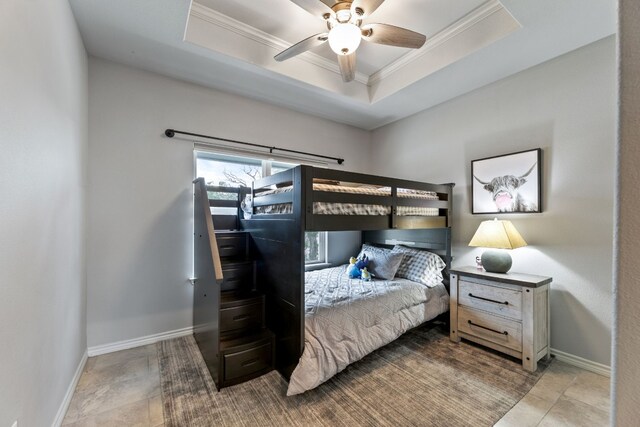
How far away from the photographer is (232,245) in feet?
8.75

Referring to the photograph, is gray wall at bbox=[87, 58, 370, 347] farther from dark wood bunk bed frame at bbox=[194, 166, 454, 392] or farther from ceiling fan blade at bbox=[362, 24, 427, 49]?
ceiling fan blade at bbox=[362, 24, 427, 49]

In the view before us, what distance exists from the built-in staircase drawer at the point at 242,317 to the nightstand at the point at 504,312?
1.89 meters

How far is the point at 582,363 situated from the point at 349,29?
3.20m

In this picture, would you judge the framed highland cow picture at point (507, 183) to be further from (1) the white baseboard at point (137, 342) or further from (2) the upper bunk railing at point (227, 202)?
(1) the white baseboard at point (137, 342)

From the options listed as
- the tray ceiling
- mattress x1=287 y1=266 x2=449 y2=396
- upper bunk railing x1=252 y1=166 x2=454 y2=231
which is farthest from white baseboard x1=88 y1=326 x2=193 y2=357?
the tray ceiling

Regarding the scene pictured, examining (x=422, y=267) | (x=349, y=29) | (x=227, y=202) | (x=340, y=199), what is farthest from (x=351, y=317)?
(x=349, y=29)

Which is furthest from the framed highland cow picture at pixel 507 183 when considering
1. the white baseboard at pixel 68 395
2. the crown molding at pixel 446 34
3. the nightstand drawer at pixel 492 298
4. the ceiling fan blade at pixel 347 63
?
the white baseboard at pixel 68 395

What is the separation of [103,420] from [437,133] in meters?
3.99

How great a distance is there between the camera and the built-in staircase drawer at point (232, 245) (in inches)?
103

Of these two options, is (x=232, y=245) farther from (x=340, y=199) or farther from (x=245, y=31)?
(x=245, y=31)

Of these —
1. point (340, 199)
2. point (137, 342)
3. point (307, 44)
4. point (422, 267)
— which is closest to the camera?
point (307, 44)

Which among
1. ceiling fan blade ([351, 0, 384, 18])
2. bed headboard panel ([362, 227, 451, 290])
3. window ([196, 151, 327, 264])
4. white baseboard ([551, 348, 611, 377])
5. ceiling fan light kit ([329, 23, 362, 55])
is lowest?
white baseboard ([551, 348, 611, 377])

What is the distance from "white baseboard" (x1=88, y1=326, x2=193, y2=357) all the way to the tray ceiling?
261 centimetres

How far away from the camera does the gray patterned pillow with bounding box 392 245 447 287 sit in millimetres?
2906
